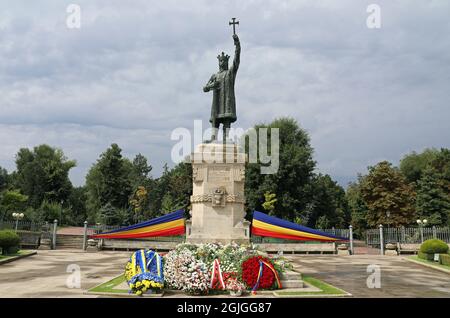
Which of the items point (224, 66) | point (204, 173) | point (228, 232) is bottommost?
point (228, 232)

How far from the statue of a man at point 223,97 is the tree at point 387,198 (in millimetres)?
33347

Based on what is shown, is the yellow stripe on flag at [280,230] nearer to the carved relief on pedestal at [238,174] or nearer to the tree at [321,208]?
the carved relief on pedestal at [238,174]

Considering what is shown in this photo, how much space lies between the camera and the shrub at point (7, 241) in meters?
22.2

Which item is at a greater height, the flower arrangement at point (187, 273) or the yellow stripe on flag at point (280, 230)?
the yellow stripe on flag at point (280, 230)

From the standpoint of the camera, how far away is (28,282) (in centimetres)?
1343

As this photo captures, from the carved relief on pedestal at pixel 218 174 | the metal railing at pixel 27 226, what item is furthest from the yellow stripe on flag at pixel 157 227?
the metal railing at pixel 27 226

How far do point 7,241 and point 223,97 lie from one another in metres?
16.4

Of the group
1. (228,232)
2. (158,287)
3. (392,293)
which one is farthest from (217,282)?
(392,293)

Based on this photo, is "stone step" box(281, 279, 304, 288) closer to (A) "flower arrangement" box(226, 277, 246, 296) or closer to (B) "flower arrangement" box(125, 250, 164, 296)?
(A) "flower arrangement" box(226, 277, 246, 296)

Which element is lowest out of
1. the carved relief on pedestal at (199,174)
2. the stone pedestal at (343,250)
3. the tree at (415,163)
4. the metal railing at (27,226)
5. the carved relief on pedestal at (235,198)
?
the stone pedestal at (343,250)

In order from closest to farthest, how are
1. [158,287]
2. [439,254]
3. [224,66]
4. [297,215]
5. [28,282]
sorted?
[158,287]
[28,282]
[224,66]
[439,254]
[297,215]

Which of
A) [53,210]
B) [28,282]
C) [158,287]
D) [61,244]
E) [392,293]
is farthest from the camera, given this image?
[53,210]

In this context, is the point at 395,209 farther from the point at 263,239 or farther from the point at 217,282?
the point at 217,282

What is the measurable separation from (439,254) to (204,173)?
54.4 ft
